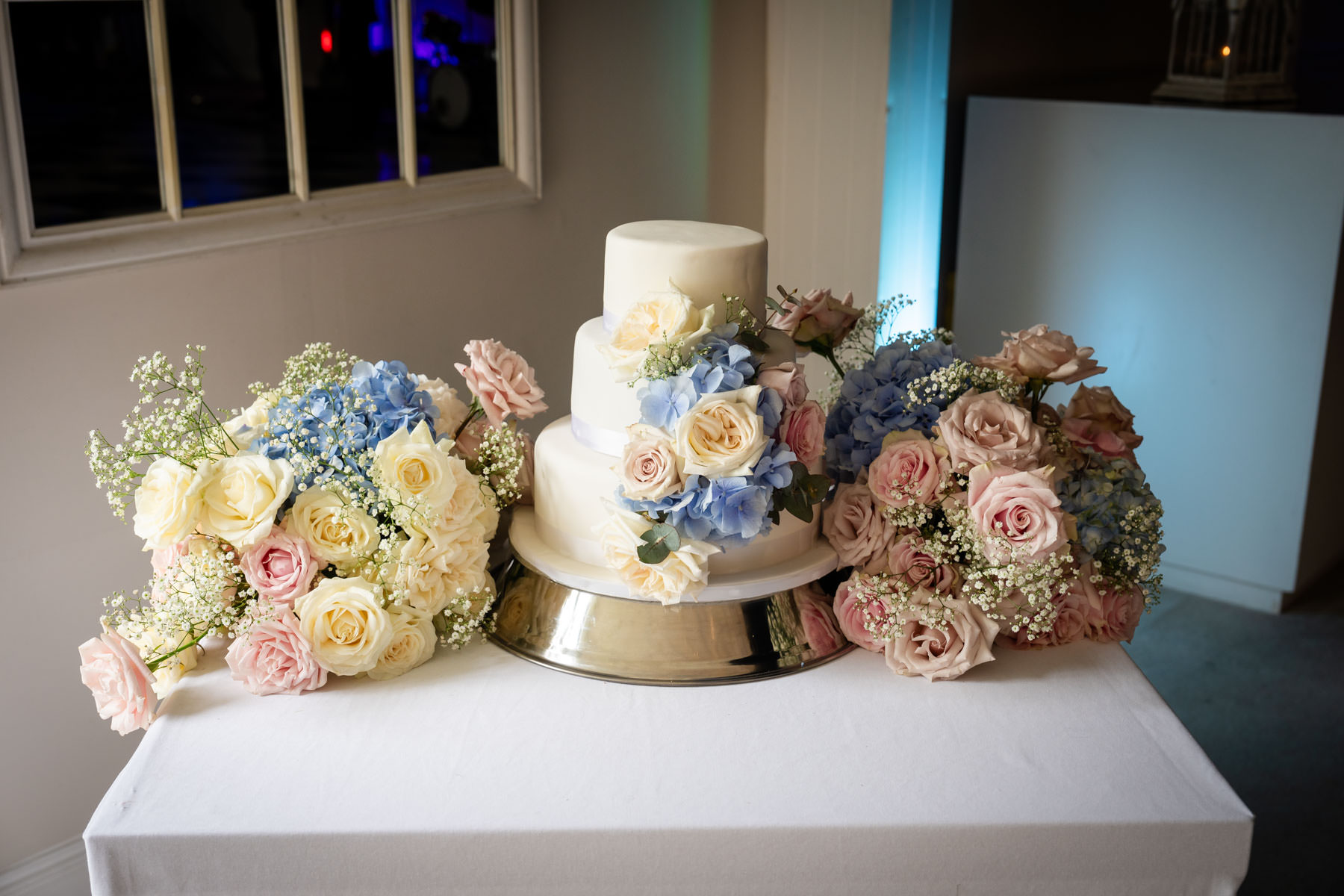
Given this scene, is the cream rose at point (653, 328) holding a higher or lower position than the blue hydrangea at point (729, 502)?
higher

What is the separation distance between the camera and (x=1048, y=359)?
1.28 meters

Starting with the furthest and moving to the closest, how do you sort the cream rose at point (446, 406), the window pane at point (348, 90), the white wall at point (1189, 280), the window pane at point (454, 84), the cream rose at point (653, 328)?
1. the white wall at point (1189, 280)
2. the window pane at point (454, 84)
3. the window pane at point (348, 90)
4. the cream rose at point (446, 406)
5. the cream rose at point (653, 328)

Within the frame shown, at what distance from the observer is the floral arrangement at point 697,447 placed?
1.08 meters

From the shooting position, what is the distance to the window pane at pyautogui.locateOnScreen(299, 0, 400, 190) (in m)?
1.80

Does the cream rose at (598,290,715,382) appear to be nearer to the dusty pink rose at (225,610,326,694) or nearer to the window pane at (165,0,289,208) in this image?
the dusty pink rose at (225,610,326,694)

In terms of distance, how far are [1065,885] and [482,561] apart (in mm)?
667

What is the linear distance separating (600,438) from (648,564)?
0.18 m

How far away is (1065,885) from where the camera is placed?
3.43 ft

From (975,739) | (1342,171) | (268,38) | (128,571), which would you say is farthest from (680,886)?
(1342,171)

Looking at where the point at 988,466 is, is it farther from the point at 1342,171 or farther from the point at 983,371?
the point at 1342,171

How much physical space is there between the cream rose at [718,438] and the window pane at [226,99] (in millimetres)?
1007

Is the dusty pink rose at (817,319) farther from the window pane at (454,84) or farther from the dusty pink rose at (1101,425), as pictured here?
the window pane at (454,84)

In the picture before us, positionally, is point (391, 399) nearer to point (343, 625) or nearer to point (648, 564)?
point (343, 625)

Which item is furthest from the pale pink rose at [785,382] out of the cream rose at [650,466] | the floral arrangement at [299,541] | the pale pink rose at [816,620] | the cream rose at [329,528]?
the cream rose at [329,528]
